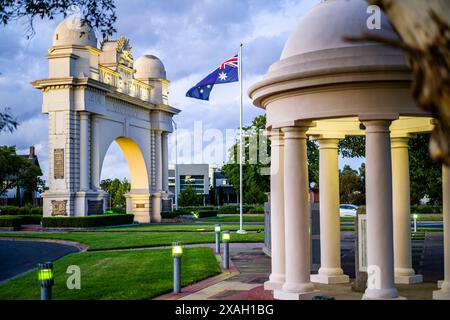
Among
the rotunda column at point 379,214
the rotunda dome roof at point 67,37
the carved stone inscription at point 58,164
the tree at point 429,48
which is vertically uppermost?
the rotunda dome roof at point 67,37

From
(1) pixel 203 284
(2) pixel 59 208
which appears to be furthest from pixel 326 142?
(2) pixel 59 208

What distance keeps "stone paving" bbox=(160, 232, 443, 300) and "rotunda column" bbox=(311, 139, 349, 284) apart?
1.59ft

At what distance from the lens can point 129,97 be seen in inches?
2172

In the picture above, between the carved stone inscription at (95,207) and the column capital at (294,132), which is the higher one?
the column capital at (294,132)

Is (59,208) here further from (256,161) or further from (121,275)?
(121,275)

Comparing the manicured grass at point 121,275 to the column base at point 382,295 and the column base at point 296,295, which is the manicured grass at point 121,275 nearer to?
the column base at point 296,295

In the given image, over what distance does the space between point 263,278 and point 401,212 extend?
4293 mm

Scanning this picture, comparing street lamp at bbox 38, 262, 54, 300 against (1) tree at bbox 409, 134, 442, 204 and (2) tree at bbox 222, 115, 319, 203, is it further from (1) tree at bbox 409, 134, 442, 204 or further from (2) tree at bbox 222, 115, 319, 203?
(2) tree at bbox 222, 115, 319, 203

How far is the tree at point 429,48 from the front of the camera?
3549mm

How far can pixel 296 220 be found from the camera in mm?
12062

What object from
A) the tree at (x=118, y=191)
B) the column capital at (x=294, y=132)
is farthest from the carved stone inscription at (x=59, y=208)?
the tree at (x=118, y=191)

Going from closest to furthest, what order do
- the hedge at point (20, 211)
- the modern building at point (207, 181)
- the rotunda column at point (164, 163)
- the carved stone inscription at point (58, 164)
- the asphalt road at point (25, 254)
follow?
the asphalt road at point (25, 254) → the carved stone inscription at point (58, 164) → the rotunda column at point (164, 163) → the hedge at point (20, 211) → the modern building at point (207, 181)

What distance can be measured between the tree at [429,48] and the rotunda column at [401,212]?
11.2 metres
